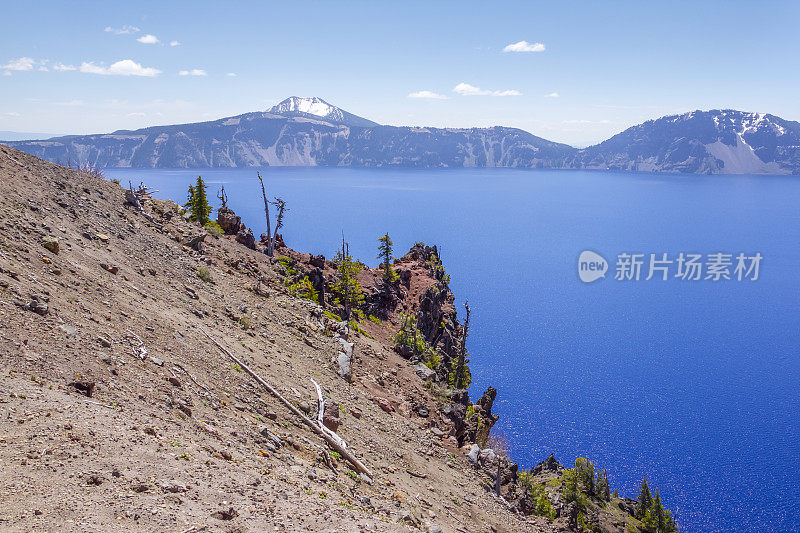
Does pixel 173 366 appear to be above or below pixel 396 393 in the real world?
above

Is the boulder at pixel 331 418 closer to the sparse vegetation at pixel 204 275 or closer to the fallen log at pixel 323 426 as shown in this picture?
the fallen log at pixel 323 426

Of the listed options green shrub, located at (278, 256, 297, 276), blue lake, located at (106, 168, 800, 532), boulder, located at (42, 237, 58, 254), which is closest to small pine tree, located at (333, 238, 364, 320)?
green shrub, located at (278, 256, 297, 276)

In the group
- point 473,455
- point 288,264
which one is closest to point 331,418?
point 473,455

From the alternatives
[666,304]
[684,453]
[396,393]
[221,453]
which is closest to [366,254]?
[666,304]

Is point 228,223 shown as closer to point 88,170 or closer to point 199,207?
point 199,207

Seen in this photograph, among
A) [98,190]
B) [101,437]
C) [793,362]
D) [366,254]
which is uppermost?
[98,190]

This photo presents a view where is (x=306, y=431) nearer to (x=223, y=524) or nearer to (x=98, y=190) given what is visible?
(x=223, y=524)

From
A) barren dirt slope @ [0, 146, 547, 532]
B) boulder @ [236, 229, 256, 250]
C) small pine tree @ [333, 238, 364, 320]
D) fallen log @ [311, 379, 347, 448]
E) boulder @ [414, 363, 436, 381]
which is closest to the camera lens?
barren dirt slope @ [0, 146, 547, 532]

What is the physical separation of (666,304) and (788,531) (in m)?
64.2

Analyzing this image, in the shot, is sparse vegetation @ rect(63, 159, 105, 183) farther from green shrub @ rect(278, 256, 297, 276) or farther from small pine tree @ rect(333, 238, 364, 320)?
small pine tree @ rect(333, 238, 364, 320)

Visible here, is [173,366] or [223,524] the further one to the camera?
[173,366]

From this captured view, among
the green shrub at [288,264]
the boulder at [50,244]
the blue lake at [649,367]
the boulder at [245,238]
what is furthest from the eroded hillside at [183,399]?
the blue lake at [649,367]

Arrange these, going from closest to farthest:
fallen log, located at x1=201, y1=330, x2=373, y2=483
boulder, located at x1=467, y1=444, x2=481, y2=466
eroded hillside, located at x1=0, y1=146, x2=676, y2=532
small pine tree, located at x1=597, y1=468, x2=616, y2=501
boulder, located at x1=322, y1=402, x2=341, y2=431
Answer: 1. eroded hillside, located at x1=0, y1=146, x2=676, y2=532
2. fallen log, located at x1=201, y1=330, x2=373, y2=483
3. boulder, located at x1=322, y1=402, x2=341, y2=431
4. boulder, located at x1=467, y1=444, x2=481, y2=466
5. small pine tree, located at x1=597, y1=468, x2=616, y2=501

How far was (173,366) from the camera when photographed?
654 inches
